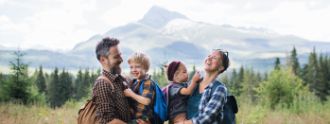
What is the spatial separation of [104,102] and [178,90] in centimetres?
70

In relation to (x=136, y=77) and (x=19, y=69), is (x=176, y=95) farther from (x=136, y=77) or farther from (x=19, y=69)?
(x=19, y=69)

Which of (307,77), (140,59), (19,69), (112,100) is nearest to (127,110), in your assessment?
(112,100)

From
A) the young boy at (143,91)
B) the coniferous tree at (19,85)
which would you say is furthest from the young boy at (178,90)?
the coniferous tree at (19,85)

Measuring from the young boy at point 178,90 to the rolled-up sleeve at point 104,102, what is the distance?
59 centimetres

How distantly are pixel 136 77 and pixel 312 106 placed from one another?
8926 millimetres

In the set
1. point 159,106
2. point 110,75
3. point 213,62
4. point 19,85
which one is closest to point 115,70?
point 110,75

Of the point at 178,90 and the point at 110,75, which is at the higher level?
the point at 110,75

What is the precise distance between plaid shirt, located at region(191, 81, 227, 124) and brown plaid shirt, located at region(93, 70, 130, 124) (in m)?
0.59

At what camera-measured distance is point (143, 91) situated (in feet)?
13.3

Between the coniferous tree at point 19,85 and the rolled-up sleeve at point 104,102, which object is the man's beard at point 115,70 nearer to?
the rolled-up sleeve at point 104,102

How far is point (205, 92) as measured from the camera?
13.4 feet

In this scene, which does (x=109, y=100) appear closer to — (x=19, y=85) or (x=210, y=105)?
(x=210, y=105)

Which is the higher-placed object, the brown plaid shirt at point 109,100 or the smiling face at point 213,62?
the smiling face at point 213,62

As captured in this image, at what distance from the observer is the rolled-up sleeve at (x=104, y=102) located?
12.6 feet
